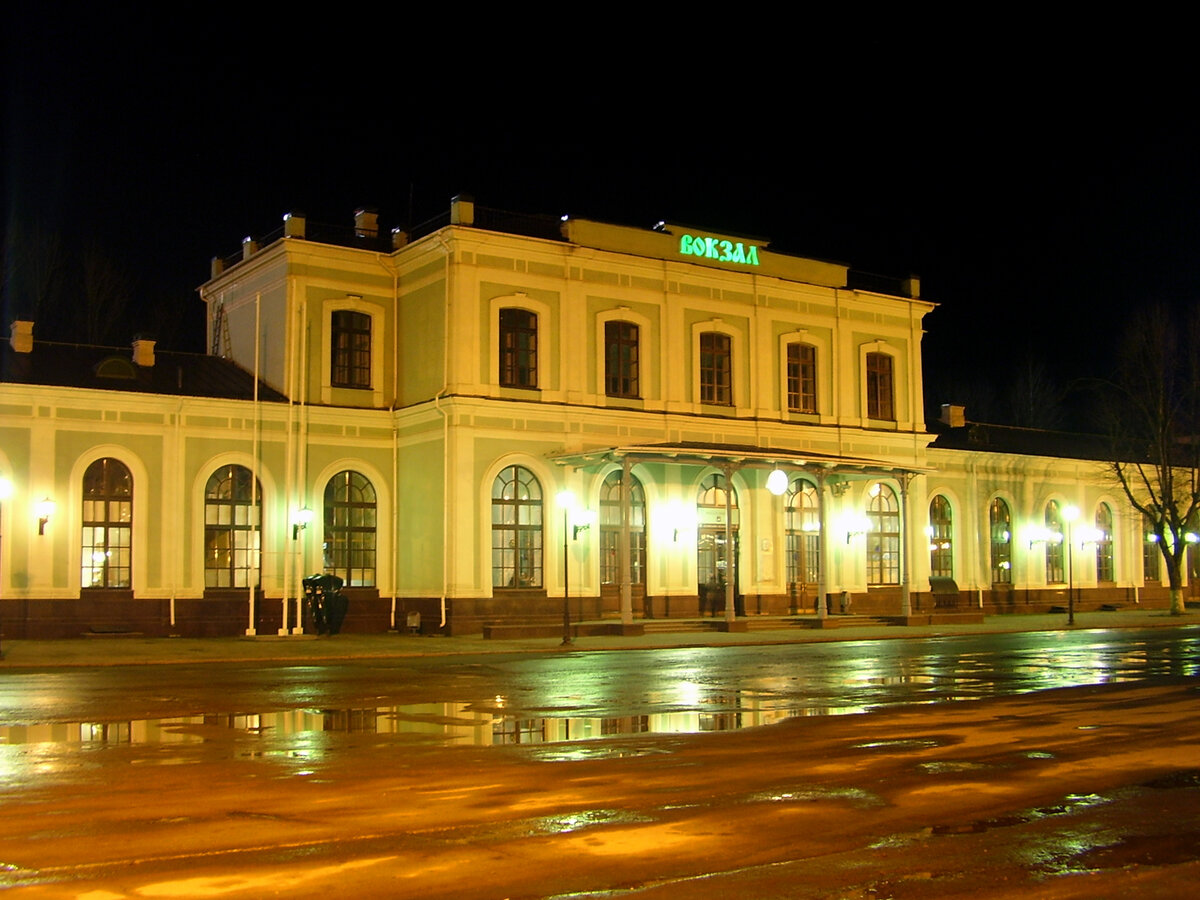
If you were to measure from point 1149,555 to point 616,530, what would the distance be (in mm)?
26230

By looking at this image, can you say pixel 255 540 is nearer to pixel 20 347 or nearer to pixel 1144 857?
pixel 20 347

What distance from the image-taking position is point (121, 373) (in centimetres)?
3116

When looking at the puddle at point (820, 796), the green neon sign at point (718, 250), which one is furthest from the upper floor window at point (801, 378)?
the puddle at point (820, 796)

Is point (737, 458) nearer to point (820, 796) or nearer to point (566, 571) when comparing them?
point (566, 571)

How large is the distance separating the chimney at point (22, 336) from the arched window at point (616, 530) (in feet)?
46.5

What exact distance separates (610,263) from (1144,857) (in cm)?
2769

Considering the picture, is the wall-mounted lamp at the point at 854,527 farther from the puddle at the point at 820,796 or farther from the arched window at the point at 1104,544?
the puddle at the point at 820,796

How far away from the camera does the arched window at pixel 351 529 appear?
107ft

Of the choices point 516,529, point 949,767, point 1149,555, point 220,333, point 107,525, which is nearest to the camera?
point 949,767

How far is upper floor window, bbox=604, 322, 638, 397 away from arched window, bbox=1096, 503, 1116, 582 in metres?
22.3

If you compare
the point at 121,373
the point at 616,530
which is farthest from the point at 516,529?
the point at 121,373

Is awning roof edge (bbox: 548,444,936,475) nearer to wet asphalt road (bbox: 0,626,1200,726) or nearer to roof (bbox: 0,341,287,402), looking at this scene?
wet asphalt road (bbox: 0,626,1200,726)

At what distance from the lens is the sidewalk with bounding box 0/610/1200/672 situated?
2362 centimetres

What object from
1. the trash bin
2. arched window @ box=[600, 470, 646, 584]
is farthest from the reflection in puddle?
arched window @ box=[600, 470, 646, 584]
